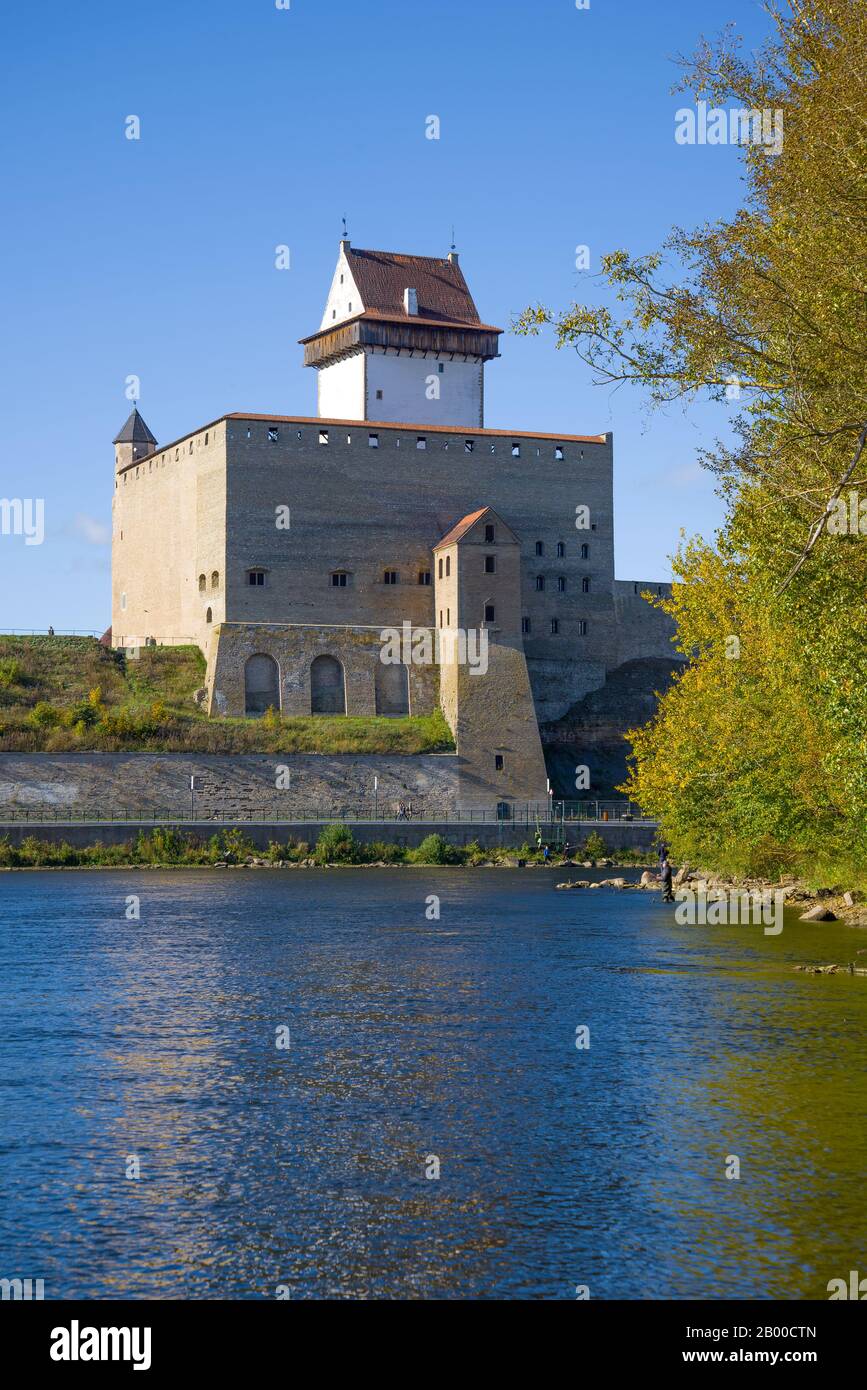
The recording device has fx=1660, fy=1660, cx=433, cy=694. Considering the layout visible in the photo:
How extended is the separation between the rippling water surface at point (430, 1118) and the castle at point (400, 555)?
926 inches

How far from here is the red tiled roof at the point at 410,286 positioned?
170ft

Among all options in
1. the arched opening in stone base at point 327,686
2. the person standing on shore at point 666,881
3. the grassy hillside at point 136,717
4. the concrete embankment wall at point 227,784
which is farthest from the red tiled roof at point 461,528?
the person standing on shore at point 666,881

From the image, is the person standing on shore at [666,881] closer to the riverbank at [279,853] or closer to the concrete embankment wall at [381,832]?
the riverbank at [279,853]

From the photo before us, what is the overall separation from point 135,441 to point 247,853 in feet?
73.0

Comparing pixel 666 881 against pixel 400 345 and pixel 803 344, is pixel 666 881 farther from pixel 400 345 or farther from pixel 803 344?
pixel 400 345

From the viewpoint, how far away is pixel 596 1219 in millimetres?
8953

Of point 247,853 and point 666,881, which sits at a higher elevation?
point 247,853

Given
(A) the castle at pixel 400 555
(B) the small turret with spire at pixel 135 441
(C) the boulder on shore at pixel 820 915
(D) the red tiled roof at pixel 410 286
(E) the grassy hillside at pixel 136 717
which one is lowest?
(C) the boulder on shore at pixel 820 915

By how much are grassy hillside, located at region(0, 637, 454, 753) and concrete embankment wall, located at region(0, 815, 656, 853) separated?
10.4 ft

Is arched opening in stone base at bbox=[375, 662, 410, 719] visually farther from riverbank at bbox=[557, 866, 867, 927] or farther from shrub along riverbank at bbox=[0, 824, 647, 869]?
riverbank at bbox=[557, 866, 867, 927]

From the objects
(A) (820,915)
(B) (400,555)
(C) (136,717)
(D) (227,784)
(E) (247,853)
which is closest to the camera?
(A) (820,915)

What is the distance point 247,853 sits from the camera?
36500 mm

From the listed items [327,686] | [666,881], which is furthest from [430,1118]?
[327,686]

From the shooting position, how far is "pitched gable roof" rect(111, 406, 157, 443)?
5453 centimetres
